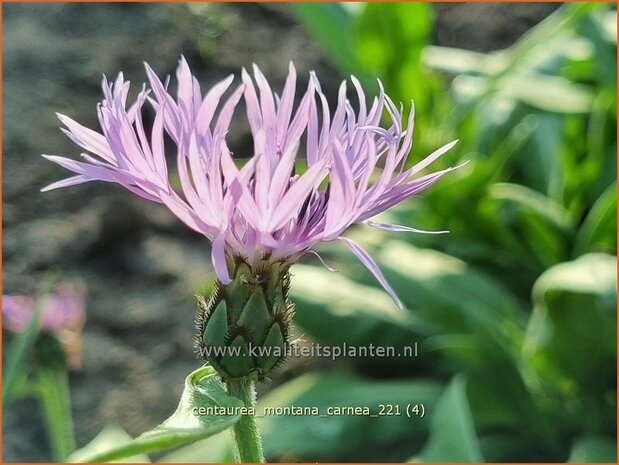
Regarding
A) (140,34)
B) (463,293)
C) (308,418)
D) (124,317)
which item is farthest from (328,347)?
(140,34)

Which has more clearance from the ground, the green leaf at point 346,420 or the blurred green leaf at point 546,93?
the blurred green leaf at point 546,93

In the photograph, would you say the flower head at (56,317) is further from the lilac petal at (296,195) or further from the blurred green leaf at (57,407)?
the lilac petal at (296,195)

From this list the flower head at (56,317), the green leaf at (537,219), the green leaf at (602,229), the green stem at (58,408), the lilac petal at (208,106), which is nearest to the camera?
the lilac petal at (208,106)

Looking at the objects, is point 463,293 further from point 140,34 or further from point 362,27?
point 140,34

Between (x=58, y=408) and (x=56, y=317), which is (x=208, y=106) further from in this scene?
(x=56, y=317)

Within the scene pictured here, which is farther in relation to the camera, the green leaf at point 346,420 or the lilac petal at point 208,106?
the green leaf at point 346,420

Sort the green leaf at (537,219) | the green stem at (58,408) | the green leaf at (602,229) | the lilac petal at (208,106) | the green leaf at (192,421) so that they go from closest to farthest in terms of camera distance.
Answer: the green leaf at (192,421), the lilac petal at (208,106), the green stem at (58,408), the green leaf at (602,229), the green leaf at (537,219)

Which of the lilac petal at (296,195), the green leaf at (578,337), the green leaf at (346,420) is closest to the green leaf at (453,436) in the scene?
Result: the green leaf at (578,337)
